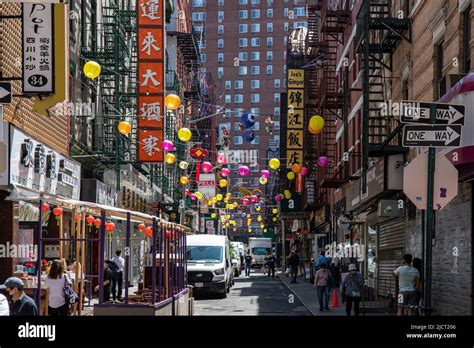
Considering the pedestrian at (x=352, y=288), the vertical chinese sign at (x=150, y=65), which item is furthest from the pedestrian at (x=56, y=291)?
the vertical chinese sign at (x=150, y=65)

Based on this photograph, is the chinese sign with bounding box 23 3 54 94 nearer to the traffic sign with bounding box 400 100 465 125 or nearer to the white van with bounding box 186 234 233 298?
the traffic sign with bounding box 400 100 465 125

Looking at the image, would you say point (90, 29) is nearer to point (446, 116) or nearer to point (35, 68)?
point (35, 68)

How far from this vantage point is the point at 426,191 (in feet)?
26.4

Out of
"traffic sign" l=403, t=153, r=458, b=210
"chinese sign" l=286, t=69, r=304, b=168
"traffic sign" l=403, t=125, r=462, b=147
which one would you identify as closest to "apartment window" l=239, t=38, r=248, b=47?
"chinese sign" l=286, t=69, r=304, b=168

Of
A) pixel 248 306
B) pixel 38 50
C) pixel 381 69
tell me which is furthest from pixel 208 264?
pixel 38 50

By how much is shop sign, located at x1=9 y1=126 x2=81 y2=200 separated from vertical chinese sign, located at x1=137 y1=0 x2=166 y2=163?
621 centimetres

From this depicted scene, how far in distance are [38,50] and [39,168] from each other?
13.4 ft

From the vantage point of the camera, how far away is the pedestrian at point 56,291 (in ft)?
47.5

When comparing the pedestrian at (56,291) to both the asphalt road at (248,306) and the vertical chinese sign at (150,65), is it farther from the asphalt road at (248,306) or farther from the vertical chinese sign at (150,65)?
the vertical chinese sign at (150,65)

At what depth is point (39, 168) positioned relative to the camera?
72.2 feet

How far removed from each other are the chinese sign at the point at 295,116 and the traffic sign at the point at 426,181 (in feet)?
142

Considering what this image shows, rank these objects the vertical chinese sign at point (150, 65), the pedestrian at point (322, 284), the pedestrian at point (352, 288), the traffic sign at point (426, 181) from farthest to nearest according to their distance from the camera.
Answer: the vertical chinese sign at point (150, 65) → the pedestrian at point (322, 284) → the pedestrian at point (352, 288) → the traffic sign at point (426, 181)

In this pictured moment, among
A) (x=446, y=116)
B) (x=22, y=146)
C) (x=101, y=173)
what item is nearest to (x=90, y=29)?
(x=101, y=173)
